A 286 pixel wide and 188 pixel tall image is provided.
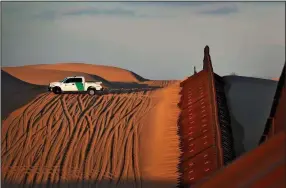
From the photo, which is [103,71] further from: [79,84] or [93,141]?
[93,141]

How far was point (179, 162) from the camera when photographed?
5.51 m

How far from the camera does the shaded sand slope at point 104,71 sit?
9203 millimetres

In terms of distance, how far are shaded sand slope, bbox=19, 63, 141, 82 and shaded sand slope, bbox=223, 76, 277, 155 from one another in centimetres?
194

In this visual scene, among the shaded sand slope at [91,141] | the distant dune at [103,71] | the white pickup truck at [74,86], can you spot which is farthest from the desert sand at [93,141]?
the distant dune at [103,71]

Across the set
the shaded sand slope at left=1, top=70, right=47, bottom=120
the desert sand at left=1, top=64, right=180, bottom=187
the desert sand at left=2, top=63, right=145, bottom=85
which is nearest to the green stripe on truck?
the desert sand at left=1, top=64, right=180, bottom=187

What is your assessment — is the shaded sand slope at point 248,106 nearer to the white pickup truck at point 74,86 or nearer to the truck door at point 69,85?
the white pickup truck at point 74,86

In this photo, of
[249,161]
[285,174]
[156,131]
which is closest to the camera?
[285,174]

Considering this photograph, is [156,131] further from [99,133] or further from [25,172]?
[25,172]

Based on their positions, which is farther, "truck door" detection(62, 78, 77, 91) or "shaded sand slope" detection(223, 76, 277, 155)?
"truck door" detection(62, 78, 77, 91)

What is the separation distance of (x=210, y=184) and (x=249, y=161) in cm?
31

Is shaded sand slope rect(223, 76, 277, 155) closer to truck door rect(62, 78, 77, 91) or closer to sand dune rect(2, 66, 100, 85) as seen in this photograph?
truck door rect(62, 78, 77, 91)

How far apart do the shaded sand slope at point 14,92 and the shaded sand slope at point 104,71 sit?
0.56 metres

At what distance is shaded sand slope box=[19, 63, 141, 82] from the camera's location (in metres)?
9.20

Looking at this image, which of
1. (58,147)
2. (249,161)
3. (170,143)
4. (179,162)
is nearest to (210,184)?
(249,161)
